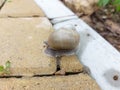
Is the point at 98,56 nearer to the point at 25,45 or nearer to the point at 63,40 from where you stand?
the point at 63,40

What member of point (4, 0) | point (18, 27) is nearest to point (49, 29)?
point (18, 27)

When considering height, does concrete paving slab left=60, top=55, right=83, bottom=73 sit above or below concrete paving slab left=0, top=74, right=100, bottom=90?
below

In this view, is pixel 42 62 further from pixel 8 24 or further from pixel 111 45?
pixel 8 24

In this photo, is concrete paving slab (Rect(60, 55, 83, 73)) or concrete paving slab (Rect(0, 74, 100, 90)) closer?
concrete paving slab (Rect(0, 74, 100, 90))

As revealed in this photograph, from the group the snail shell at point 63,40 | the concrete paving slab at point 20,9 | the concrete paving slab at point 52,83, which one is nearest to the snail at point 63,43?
the snail shell at point 63,40

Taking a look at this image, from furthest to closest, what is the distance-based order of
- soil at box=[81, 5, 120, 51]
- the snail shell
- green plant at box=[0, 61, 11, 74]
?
soil at box=[81, 5, 120, 51]
the snail shell
green plant at box=[0, 61, 11, 74]

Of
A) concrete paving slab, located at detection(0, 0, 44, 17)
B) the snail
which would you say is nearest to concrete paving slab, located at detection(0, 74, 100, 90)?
the snail

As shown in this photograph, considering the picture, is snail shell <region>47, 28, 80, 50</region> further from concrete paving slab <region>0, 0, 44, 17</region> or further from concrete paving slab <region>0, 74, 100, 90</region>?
concrete paving slab <region>0, 0, 44, 17</region>
